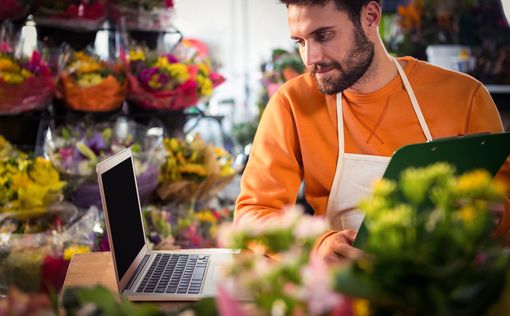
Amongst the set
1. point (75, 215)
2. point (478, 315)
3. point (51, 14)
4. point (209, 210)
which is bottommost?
point (209, 210)

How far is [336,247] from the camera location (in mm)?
1676

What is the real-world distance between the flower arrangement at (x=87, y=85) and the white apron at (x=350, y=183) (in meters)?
1.65

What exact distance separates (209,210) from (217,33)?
14.3 feet

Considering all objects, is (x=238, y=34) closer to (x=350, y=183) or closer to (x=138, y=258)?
(x=350, y=183)

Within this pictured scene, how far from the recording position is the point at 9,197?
2695 mm

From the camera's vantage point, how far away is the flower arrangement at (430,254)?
2.36ft

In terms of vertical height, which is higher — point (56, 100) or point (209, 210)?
point (56, 100)

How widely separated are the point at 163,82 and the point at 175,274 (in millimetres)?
1997

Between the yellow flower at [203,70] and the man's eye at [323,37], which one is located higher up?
the man's eye at [323,37]

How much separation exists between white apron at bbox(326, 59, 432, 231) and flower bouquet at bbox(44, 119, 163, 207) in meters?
1.34

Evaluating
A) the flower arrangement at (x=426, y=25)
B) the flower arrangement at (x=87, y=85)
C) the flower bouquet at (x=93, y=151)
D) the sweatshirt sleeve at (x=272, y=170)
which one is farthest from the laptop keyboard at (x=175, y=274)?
the flower arrangement at (x=426, y=25)

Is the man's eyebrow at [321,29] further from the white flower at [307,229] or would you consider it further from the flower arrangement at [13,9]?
the flower arrangement at [13,9]

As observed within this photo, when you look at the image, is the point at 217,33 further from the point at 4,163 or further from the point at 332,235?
the point at 332,235

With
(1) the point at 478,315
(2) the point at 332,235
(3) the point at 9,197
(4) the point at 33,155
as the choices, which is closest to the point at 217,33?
(4) the point at 33,155
